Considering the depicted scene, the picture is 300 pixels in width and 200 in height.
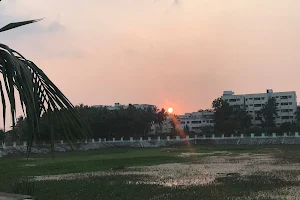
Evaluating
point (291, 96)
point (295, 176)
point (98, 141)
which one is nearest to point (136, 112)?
point (98, 141)

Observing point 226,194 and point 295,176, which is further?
point 295,176

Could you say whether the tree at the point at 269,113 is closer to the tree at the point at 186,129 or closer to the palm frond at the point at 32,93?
the tree at the point at 186,129

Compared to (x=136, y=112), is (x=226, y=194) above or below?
below

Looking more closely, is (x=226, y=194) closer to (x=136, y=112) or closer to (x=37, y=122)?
(x=37, y=122)

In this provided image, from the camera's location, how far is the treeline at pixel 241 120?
77.6 metres

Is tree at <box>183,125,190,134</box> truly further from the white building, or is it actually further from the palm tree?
the palm tree

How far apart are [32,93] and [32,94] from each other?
15mm

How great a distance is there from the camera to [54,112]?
3.16 metres

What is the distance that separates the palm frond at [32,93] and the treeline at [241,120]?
250 ft

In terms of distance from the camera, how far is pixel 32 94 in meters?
2.88

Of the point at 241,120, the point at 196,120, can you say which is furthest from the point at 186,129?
the point at 241,120

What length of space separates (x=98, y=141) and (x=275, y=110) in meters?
41.2

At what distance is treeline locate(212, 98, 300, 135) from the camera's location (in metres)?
77.6

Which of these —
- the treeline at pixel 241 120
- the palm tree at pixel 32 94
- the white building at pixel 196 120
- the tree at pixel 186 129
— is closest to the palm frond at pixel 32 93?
the palm tree at pixel 32 94
